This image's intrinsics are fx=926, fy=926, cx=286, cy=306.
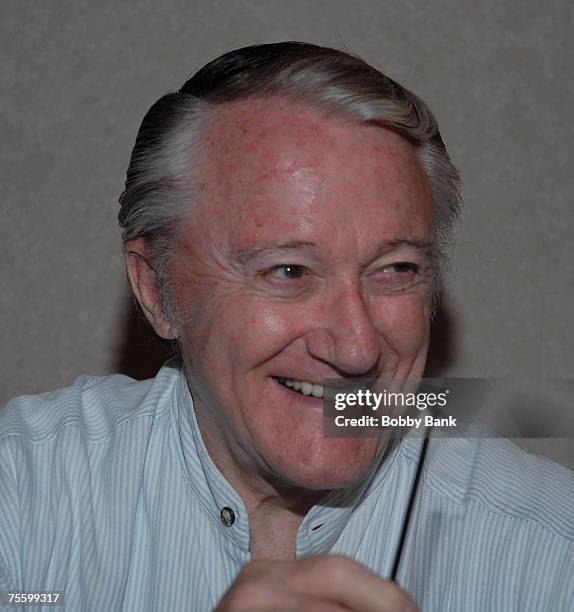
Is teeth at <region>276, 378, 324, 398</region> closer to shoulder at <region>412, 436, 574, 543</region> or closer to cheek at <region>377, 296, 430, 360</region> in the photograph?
cheek at <region>377, 296, 430, 360</region>

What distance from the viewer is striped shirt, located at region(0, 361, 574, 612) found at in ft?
4.72

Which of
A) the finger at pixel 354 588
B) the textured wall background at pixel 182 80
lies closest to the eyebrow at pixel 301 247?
the finger at pixel 354 588

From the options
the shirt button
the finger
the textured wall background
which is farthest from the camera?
the textured wall background

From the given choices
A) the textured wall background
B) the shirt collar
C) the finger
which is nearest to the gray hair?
the shirt collar

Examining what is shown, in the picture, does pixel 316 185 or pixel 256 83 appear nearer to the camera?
pixel 316 185

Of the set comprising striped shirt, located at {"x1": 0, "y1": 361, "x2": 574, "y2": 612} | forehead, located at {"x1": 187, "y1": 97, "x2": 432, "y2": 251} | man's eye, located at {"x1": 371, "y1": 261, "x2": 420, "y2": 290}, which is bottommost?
striped shirt, located at {"x1": 0, "y1": 361, "x2": 574, "y2": 612}

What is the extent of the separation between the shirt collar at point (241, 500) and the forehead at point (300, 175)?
394mm

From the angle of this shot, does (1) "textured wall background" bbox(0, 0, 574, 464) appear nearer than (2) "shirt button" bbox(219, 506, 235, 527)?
No

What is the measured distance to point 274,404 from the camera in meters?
1.36

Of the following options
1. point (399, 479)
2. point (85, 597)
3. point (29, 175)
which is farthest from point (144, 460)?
point (29, 175)

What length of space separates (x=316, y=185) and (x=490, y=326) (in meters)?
0.97

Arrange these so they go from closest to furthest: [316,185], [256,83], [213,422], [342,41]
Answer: [316,185] → [256,83] → [213,422] → [342,41]

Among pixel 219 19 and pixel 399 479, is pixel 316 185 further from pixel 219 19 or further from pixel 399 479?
pixel 219 19

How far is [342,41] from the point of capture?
205 cm
